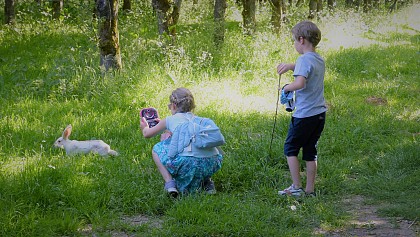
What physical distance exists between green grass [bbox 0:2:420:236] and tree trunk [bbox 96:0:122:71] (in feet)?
0.68

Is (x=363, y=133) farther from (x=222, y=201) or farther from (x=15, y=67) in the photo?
(x=15, y=67)

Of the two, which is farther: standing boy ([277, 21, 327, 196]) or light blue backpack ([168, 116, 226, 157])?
standing boy ([277, 21, 327, 196])

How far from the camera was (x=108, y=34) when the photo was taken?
937 centimetres

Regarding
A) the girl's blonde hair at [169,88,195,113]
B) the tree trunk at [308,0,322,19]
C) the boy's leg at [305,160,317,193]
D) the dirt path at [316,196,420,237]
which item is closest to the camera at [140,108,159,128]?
the girl's blonde hair at [169,88,195,113]

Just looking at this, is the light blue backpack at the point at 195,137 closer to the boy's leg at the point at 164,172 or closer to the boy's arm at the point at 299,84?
the boy's leg at the point at 164,172

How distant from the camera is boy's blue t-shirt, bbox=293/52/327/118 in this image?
554 centimetres

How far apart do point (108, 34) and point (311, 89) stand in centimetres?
479

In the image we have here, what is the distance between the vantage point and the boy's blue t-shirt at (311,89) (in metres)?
5.54

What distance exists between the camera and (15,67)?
10602mm

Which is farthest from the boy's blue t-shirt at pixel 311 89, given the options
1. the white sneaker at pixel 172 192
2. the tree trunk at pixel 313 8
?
the tree trunk at pixel 313 8

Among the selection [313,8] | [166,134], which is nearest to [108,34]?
[166,134]

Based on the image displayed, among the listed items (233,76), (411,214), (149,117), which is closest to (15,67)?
(233,76)

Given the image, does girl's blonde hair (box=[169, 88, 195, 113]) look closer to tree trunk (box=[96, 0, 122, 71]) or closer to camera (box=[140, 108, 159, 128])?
camera (box=[140, 108, 159, 128])

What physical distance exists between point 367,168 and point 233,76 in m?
4.21
